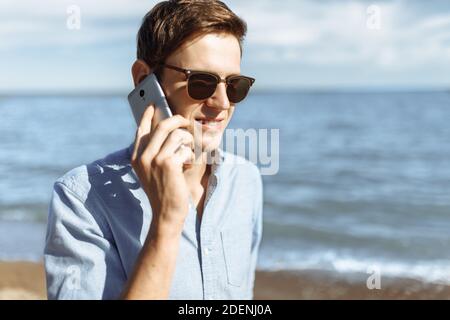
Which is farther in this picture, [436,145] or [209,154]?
[436,145]

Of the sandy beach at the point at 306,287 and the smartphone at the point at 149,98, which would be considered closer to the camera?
the smartphone at the point at 149,98

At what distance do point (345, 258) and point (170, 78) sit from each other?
6245 mm

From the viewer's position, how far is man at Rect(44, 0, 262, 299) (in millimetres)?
1984

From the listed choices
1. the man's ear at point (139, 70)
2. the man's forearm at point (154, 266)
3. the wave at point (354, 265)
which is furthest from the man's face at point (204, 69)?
the wave at point (354, 265)

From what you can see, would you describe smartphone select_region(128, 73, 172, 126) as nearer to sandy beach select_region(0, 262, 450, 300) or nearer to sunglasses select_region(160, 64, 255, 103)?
sunglasses select_region(160, 64, 255, 103)

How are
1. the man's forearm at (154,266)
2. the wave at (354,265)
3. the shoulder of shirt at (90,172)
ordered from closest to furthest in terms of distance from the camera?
1. the man's forearm at (154,266)
2. the shoulder of shirt at (90,172)
3. the wave at (354,265)

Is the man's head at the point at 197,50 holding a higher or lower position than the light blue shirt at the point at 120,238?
higher

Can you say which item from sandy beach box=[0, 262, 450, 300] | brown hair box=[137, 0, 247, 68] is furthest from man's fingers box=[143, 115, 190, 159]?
sandy beach box=[0, 262, 450, 300]

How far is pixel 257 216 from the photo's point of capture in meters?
2.98

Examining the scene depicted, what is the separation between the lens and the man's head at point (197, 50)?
7.83ft

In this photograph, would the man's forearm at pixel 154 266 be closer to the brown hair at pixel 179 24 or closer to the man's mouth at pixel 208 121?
the man's mouth at pixel 208 121

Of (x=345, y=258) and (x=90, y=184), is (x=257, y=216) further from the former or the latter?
(x=345, y=258)
